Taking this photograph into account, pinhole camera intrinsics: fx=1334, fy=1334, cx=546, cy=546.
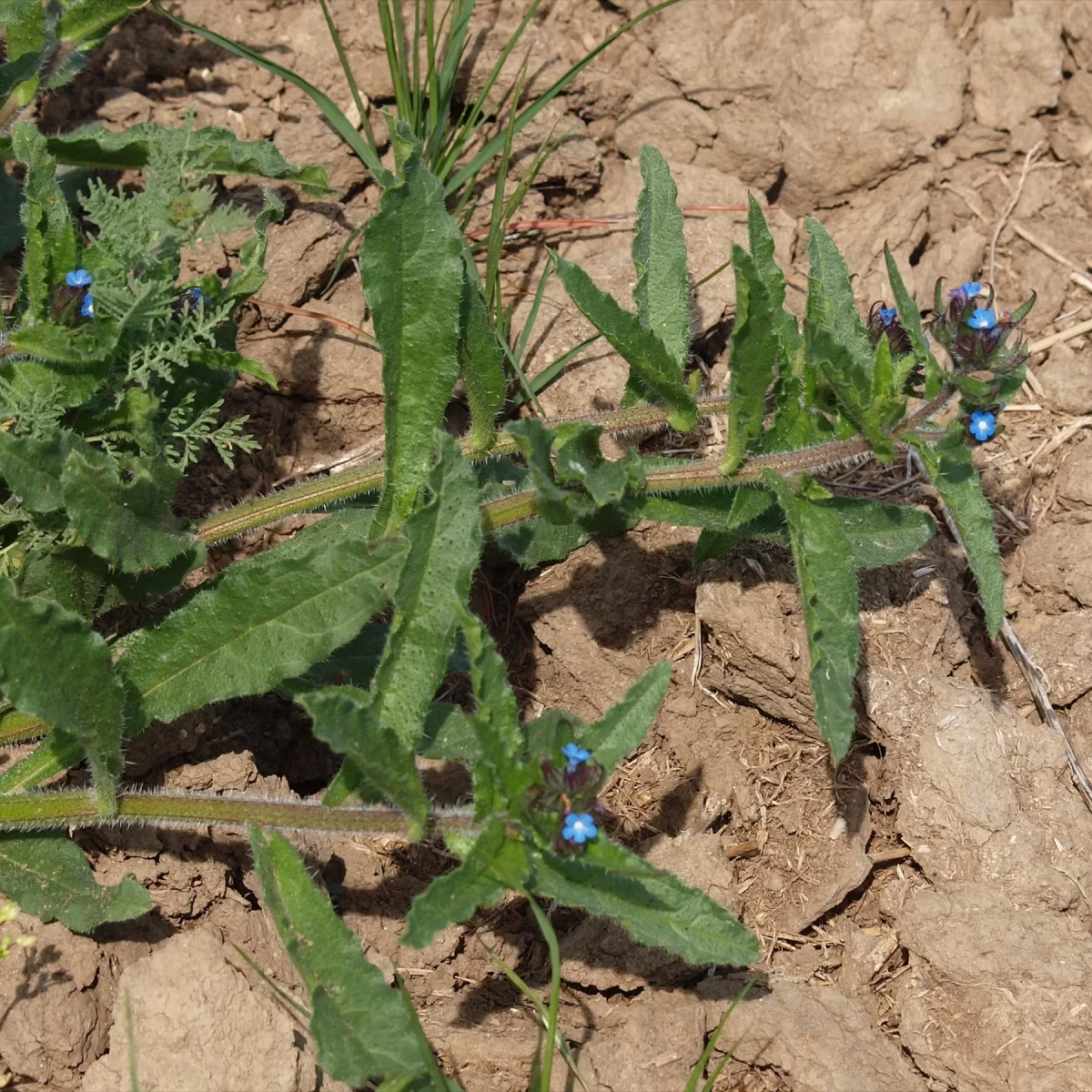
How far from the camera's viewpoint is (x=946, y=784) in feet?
12.8

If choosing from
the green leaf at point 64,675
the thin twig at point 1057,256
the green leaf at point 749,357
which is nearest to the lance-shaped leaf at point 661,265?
the green leaf at point 749,357

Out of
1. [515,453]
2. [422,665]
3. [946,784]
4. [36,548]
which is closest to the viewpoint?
[422,665]

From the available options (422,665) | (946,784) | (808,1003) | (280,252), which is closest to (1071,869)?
(946,784)

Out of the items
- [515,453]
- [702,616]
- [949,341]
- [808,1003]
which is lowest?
[808,1003]

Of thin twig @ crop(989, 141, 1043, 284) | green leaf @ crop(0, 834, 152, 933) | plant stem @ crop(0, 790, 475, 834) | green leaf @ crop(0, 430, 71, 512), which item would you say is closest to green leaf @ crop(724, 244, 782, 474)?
plant stem @ crop(0, 790, 475, 834)

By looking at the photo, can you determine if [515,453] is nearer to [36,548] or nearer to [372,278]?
[372,278]

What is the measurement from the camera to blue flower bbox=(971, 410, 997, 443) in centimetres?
342

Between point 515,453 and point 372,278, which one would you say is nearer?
point 372,278

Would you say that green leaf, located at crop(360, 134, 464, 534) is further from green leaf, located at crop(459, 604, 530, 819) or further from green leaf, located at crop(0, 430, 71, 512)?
green leaf, located at crop(0, 430, 71, 512)

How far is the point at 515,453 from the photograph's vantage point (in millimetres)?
4383

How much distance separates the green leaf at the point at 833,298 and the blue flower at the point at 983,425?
1.39 ft

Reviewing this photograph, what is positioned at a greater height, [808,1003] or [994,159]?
[994,159]

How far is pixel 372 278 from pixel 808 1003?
2.29 m

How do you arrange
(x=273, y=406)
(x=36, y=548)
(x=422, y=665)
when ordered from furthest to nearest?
(x=273, y=406)
(x=36, y=548)
(x=422, y=665)
